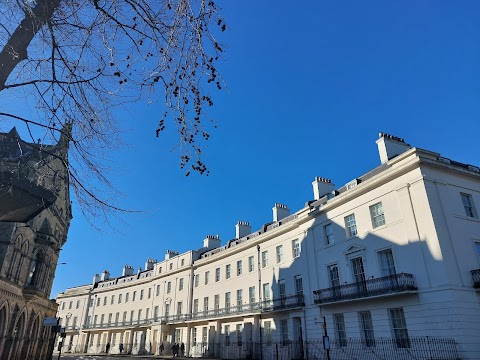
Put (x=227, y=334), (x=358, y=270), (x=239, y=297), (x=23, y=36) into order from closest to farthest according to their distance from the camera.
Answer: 1. (x=23, y=36)
2. (x=358, y=270)
3. (x=227, y=334)
4. (x=239, y=297)

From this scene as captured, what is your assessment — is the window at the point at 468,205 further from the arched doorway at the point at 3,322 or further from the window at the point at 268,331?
the arched doorway at the point at 3,322

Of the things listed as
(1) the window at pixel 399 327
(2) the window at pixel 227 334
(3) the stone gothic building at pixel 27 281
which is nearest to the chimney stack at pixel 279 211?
(2) the window at pixel 227 334

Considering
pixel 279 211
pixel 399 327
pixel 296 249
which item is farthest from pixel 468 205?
pixel 279 211

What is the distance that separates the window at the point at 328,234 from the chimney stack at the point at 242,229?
17.3m

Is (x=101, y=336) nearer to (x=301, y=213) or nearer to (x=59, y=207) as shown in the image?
(x=59, y=207)

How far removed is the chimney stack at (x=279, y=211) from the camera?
36.2 m

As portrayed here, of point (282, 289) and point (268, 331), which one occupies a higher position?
point (282, 289)

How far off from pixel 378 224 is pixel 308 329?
31.0 feet

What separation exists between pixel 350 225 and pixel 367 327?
663 centimetres

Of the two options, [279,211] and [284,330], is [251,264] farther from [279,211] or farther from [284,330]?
[284,330]

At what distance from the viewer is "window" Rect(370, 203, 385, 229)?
21.8 metres

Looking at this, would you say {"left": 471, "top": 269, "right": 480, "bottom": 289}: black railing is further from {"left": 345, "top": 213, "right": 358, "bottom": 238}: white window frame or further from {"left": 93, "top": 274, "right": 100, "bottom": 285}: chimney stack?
{"left": 93, "top": 274, "right": 100, "bottom": 285}: chimney stack

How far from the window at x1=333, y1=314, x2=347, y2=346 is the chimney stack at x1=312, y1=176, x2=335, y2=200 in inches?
405

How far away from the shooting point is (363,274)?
22.0m
